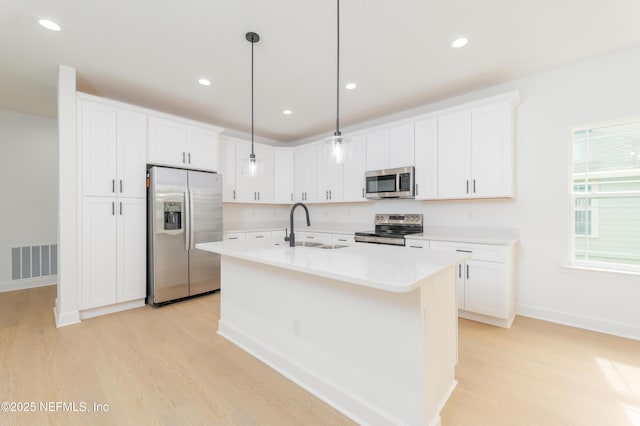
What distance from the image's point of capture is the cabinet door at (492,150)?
2998mm

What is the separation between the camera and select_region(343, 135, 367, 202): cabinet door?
4305mm

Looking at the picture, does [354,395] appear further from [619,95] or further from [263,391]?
[619,95]

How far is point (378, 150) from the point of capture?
13.5ft

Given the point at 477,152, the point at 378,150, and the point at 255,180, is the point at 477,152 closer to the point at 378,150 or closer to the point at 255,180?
the point at 378,150

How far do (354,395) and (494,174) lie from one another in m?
2.77

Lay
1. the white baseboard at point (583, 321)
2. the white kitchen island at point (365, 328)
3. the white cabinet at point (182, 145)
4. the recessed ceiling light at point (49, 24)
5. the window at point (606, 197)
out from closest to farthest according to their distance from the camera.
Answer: the white kitchen island at point (365, 328), the recessed ceiling light at point (49, 24), the white baseboard at point (583, 321), the window at point (606, 197), the white cabinet at point (182, 145)

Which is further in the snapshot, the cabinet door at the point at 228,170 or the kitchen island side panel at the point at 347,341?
the cabinet door at the point at 228,170

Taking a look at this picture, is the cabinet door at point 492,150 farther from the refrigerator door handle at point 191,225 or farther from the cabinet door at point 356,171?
the refrigerator door handle at point 191,225

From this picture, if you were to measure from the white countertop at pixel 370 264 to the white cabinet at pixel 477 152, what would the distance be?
65.0 inches

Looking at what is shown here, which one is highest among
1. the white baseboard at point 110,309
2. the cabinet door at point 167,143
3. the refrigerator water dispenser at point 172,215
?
the cabinet door at point 167,143

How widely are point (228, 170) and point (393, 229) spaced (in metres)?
2.93

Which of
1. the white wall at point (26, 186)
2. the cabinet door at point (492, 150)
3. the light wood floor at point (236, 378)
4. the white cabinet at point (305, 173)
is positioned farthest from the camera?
the white cabinet at point (305, 173)

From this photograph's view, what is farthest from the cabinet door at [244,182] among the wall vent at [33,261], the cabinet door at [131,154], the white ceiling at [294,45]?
the wall vent at [33,261]

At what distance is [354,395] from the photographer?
1.63m
